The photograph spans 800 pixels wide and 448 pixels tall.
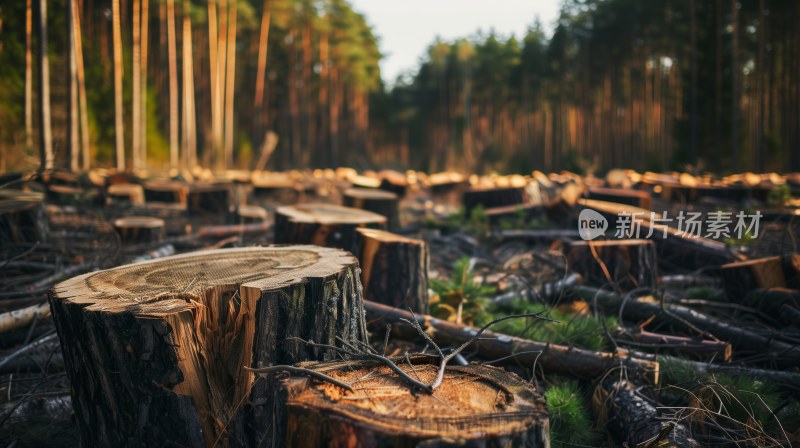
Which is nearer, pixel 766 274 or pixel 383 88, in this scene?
pixel 766 274

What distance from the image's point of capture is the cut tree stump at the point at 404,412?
5.14 ft

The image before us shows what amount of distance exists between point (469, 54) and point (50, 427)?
161 ft

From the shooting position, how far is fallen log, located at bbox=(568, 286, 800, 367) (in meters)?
3.62

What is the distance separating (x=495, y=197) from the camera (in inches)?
384

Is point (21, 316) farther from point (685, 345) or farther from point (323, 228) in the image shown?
point (685, 345)

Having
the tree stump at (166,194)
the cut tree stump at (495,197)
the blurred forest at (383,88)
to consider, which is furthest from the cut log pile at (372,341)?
the blurred forest at (383,88)

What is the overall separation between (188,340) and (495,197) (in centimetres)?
787

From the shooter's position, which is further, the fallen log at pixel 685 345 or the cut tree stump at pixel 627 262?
the cut tree stump at pixel 627 262

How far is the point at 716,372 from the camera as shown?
10.8 feet

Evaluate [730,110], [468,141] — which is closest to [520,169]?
[730,110]

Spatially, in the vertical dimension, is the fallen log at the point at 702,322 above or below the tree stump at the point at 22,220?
below

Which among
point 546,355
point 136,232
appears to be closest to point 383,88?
point 136,232

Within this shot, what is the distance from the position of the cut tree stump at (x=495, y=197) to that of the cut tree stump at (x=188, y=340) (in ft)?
23.5

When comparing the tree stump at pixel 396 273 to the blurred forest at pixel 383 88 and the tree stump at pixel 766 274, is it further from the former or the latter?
the blurred forest at pixel 383 88
